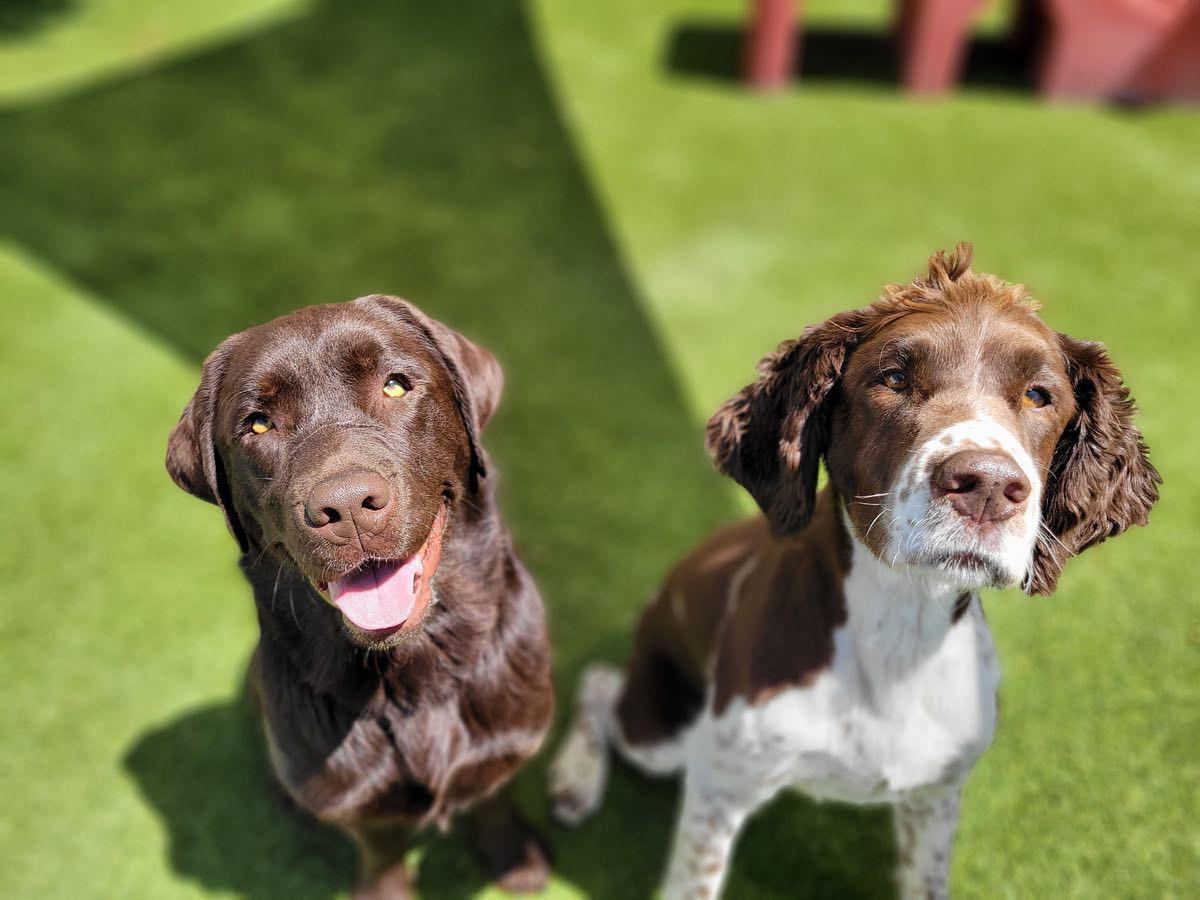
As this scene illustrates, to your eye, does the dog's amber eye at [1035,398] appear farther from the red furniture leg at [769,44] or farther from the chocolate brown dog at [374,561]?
the red furniture leg at [769,44]

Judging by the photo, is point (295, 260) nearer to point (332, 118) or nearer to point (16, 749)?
point (332, 118)

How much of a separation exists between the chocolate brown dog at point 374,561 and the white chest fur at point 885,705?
73cm

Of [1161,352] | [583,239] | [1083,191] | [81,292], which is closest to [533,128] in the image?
[583,239]

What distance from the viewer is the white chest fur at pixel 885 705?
7.75ft

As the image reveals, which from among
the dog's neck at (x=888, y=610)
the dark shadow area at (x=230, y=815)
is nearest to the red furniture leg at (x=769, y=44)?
the dog's neck at (x=888, y=610)

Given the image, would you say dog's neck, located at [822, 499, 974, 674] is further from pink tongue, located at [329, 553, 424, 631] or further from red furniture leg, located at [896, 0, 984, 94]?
red furniture leg, located at [896, 0, 984, 94]

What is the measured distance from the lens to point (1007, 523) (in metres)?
1.96

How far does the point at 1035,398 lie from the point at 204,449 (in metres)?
1.93

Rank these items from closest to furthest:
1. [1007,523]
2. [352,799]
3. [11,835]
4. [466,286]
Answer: [1007,523]
[352,799]
[11,835]
[466,286]

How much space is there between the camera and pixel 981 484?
1899 mm

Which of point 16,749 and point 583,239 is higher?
point 583,239

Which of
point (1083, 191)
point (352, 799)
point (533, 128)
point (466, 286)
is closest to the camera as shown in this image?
point (352, 799)

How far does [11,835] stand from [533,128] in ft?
16.4

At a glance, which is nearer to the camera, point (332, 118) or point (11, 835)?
point (11, 835)
